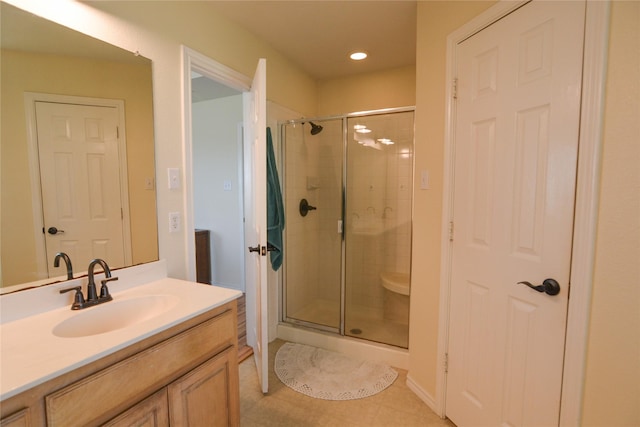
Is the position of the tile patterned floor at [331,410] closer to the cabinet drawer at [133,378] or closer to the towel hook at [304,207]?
the cabinet drawer at [133,378]

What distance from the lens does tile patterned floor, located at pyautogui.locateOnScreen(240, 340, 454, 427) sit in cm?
171

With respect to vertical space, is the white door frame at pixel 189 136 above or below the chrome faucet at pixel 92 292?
above

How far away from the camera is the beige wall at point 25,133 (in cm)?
112

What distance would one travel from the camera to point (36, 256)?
3.97 feet

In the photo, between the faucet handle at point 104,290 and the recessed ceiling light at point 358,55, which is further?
the recessed ceiling light at point 358,55

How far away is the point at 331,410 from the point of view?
1.81 m

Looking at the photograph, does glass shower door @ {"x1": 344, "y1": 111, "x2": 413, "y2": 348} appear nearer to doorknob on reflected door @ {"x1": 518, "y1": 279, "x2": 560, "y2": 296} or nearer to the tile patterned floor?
the tile patterned floor

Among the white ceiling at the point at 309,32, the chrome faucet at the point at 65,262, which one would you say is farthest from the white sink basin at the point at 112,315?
the white ceiling at the point at 309,32

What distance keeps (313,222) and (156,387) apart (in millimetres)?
2174

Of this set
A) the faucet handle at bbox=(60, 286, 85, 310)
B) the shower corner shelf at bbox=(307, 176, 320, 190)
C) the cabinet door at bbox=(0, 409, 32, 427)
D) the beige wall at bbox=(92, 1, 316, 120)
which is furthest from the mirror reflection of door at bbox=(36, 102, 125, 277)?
the shower corner shelf at bbox=(307, 176, 320, 190)

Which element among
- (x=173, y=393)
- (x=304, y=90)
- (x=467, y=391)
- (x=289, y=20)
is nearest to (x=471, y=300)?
(x=467, y=391)

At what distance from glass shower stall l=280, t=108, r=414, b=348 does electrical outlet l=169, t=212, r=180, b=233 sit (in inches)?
46.4

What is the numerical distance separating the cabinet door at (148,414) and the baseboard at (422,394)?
4.95 ft

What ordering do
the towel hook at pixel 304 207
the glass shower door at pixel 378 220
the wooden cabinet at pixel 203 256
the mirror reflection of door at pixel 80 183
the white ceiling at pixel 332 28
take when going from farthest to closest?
the wooden cabinet at pixel 203 256 < the towel hook at pixel 304 207 < the glass shower door at pixel 378 220 < the white ceiling at pixel 332 28 < the mirror reflection of door at pixel 80 183
